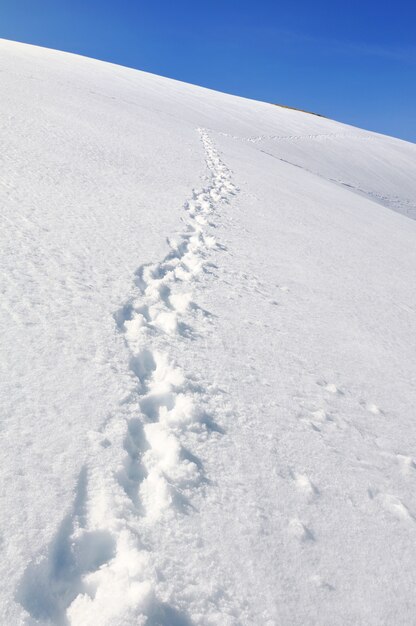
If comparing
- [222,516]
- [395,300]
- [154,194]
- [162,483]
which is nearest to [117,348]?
[162,483]

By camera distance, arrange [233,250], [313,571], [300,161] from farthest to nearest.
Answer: [300,161] → [233,250] → [313,571]

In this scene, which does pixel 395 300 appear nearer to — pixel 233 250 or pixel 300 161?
pixel 233 250

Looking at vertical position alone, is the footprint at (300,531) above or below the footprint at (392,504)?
below

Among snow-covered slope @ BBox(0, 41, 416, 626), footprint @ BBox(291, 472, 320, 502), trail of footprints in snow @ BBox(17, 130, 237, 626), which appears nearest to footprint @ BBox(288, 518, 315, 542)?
snow-covered slope @ BBox(0, 41, 416, 626)

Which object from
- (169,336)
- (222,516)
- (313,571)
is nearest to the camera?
(313,571)

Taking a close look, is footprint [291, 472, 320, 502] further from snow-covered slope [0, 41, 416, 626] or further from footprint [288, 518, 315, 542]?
footprint [288, 518, 315, 542]

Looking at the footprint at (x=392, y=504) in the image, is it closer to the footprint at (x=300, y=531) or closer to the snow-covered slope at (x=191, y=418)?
the snow-covered slope at (x=191, y=418)

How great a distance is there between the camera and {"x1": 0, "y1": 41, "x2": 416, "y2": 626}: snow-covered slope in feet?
4.55

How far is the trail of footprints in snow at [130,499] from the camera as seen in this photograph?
1.27 meters

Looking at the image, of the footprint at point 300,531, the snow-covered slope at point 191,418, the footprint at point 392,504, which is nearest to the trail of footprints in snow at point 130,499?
the snow-covered slope at point 191,418

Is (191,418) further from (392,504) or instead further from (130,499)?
(392,504)

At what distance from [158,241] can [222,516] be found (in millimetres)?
2850

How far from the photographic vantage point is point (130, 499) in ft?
5.25

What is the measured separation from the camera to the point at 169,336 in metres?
2.72
